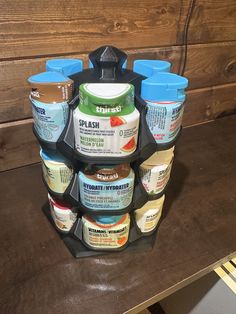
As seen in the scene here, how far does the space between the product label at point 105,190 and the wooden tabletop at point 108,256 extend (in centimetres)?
14

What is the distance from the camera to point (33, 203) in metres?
0.67

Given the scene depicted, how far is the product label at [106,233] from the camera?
50 centimetres

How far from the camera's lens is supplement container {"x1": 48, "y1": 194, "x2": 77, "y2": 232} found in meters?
0.53

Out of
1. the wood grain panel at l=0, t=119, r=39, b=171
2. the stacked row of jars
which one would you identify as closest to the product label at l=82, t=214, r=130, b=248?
the stacked row of jars

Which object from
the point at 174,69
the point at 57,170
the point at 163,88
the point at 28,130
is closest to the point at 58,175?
the point at 57,170

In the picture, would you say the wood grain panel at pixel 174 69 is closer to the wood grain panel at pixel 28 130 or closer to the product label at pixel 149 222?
the wood grain panel at pixel 28 130

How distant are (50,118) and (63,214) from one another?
0.65 ft

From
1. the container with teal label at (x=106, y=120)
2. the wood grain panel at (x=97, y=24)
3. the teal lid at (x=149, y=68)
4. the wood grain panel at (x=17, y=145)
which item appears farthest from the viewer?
the wood grain panel at (x=17, y=145)

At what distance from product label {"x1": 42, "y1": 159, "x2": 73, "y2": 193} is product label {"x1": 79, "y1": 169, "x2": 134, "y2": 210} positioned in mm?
40

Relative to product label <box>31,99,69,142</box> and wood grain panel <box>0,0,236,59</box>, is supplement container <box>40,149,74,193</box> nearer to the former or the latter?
product label <box>31,99,69,142</box>

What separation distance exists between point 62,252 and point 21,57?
A: 1.48ft

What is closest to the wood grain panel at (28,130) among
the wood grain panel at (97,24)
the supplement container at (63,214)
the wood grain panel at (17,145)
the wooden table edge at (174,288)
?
the wood grain panel at (17,145)

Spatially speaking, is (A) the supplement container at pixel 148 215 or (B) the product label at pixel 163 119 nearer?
(B) the product label at pixel 163 119

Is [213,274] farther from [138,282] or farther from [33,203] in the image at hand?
[33,203]
